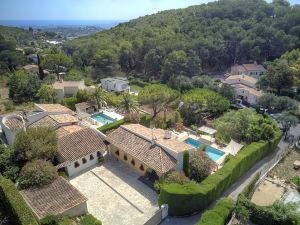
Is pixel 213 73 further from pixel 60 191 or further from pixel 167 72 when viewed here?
pixel 60 191

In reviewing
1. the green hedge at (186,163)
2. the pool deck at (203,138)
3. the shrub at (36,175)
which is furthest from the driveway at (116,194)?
the pool deck at (203,138)

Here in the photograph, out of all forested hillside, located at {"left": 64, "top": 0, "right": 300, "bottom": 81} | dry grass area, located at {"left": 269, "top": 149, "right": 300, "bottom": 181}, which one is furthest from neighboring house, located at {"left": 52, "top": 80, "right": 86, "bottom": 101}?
dry grass area, located at {"left": 269, "top": 149, "right": 300, "bottom": 181}

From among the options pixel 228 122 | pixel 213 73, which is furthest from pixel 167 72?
pixel 228 122

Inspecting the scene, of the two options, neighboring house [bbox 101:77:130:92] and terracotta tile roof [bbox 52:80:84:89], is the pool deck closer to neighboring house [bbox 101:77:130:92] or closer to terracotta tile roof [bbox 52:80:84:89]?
terracotta tile roof [bbox 52:80:84:89]

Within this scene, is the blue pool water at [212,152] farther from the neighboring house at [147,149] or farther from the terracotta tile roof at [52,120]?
the terracotta tile roof at [52,120]

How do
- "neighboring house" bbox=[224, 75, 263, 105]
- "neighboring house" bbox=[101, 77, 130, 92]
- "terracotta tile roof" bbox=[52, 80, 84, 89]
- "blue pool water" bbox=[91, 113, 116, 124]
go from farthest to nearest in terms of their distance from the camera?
"neighboring house" bbox=[101, 77, 130, 92], "neighboring house" bbox=[224, 75, 263, 105], "terracotta tile roof" bbox=[52, 80, 84, 89], "blue pool water" bbox=[91, 113, 116, 124]
